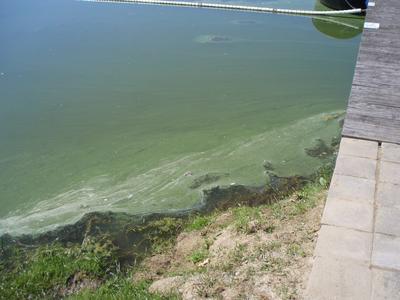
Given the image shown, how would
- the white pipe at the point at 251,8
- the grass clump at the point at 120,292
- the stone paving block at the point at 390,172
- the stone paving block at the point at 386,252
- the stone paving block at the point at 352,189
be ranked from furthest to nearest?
the white pipe at the point at 251,8 < the stone paving block at the point at 390,172 < the stone paving block at the point at 352,189 < the grass clump at the point at 120,292 < the stone paving block at the point at 386,252

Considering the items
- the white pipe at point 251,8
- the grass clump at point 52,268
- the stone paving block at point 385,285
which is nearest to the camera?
the stone paving block at point 385,285

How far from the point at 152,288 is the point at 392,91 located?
6.87ft

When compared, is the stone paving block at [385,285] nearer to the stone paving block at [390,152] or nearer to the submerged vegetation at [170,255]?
the submerged vegetation at [170,255]

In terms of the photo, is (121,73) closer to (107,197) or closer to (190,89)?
(190,89)

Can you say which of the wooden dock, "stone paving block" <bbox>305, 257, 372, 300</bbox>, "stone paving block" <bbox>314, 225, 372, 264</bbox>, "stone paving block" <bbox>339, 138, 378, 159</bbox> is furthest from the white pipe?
"stone paving block" <bbox>305, 257, 372, 300</bbox>

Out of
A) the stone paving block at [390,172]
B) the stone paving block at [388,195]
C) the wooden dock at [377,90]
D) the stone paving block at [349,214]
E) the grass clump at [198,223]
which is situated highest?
the wooden dock at [377,90]

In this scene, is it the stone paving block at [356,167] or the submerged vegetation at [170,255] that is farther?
the stone paving block at [356,167]

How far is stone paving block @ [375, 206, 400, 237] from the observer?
2.43 meters

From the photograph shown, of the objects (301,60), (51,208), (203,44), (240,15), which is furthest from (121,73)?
(240,15)

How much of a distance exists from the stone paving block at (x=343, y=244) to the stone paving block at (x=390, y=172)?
1.75 ft

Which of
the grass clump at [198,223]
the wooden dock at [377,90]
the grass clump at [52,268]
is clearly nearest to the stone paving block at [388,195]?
the wooden dock at [377,90]

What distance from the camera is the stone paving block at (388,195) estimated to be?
2625mm

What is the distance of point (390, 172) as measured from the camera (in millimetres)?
2859

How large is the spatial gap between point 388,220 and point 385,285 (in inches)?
18.8
